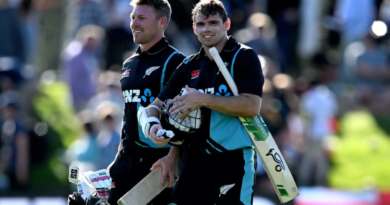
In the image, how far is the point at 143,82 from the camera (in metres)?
6.51

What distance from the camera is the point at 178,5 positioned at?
46.1 ft

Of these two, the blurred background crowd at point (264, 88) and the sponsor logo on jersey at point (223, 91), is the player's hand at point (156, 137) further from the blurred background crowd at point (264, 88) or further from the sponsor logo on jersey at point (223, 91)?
the blurred background crowd at point (264, 88)

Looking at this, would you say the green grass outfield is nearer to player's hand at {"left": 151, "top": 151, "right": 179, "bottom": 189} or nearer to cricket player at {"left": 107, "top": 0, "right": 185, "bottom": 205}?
cricket player at {"left": 107, "top": 0, "right": 185, "bottom": 205}

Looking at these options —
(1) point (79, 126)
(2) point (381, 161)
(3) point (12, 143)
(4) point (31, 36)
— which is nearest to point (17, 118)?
(3) point (12, 143)

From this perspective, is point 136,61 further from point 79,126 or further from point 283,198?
point 79,126

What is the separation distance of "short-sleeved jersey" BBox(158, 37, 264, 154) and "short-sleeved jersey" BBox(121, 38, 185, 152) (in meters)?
0.58

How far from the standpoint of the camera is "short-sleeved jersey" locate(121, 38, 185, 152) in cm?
650

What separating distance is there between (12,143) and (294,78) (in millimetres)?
5764

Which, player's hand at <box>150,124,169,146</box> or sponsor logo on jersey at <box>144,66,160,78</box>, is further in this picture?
sponsor logo on jersey at <box>144,66,160,78</box>

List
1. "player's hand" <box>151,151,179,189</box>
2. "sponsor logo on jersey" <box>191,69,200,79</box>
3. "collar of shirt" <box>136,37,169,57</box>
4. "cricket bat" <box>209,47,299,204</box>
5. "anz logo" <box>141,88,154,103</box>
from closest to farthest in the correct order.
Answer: "cricket bat" <box>209,47,299,204</box> < "sponsor logo on jersey" <box>191,69,200,79</box> < "player's hand" <box>151,151,179,189</box> < "anz logo" <box>141,88,154,103</box> < "collar of shirt" <box>136,37,169,57</box>

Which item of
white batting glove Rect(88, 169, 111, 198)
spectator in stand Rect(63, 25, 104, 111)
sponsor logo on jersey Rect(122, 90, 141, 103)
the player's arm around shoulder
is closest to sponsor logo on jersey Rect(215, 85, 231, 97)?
the player's arm around shoulder

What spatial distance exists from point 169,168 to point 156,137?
0.63m

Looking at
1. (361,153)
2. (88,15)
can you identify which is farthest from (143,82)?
(88,15)

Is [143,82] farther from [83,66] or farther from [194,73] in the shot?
[83,66]
